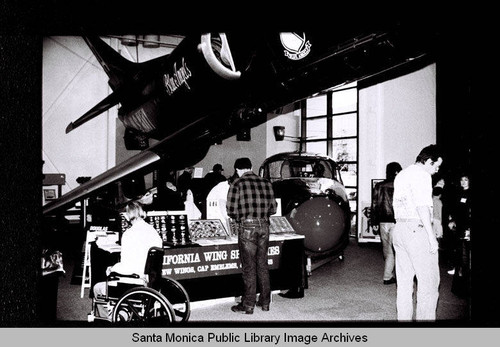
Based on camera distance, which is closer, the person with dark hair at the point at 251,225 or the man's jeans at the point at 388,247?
the person with dark hair at the point at 251,225

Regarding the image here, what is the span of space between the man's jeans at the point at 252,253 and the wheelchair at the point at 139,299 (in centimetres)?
90

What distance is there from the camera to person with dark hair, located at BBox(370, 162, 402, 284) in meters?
5.98

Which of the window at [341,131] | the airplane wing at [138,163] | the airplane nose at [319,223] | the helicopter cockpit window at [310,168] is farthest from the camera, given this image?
the window at [341,131]

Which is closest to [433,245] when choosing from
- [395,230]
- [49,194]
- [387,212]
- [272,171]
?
[395,230]

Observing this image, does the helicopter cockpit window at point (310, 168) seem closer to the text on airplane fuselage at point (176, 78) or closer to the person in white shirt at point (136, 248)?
the text on airplane fuselage at point (176, 78)

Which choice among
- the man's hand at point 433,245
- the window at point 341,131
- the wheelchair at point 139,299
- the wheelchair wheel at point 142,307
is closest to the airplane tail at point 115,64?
the window at point 341,131

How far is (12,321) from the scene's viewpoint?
181 cm

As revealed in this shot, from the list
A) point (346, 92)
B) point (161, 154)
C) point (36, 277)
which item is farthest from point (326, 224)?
point (346, 92)

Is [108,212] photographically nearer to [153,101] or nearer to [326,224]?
[153,101]

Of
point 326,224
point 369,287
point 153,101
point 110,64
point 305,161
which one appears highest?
point 110,64

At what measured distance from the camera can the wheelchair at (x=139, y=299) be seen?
359 centimetres

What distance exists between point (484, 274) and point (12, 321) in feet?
6.24

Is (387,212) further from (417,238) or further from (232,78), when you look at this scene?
(232,78)

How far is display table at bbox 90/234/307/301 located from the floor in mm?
205
